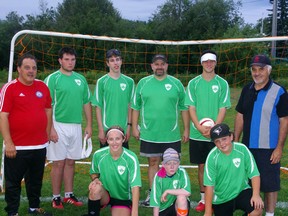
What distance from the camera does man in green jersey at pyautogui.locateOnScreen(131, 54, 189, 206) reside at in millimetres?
5078

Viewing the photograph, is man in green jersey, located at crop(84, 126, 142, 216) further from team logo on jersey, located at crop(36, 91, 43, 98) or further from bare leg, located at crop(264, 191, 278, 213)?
bare leg, located at crop(264, 191, 278, 213)

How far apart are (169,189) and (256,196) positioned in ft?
2.84

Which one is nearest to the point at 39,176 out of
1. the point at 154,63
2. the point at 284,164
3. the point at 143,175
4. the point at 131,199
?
the point at 131,199

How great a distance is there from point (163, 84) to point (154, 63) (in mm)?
283

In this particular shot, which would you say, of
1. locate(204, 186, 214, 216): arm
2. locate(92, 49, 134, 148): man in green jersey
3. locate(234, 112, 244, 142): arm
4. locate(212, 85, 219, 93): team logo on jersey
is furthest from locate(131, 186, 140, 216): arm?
locate(212, 85, 219, 93): team logo on jersey

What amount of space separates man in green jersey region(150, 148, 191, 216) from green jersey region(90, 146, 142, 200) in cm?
28

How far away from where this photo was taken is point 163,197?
13.7 feet

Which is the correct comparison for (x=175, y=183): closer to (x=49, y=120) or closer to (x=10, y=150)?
(x=49, y=120)

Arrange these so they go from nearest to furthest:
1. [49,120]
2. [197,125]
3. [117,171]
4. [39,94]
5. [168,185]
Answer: [168,185], [117,171], [39,94], [49,120], [197,125]

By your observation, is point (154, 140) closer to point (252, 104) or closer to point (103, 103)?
point (103, 103)

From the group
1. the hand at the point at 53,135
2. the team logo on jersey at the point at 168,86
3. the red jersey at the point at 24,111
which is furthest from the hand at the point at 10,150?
the team logo on jersey at the point at 168,86

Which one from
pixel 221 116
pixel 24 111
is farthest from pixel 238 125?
pixel 24 111

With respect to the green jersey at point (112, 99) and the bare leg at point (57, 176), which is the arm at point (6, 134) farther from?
the green jersey at point (112, 99)

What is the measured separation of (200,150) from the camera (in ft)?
16.9
